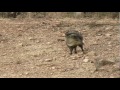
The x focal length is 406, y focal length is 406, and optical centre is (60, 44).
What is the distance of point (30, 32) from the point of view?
27.9ft

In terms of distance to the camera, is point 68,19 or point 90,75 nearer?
point 90,75

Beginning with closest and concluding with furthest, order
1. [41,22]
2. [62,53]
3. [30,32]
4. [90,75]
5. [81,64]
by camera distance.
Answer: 1. [90,75]
2. [81,64]
3. [62,53]
4. [30,32]
5. [41,22]

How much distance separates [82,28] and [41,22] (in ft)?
3.32

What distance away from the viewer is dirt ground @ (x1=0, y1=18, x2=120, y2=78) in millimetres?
6410

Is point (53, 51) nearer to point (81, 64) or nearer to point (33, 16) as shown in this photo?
point (81, 64)

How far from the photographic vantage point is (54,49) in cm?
750

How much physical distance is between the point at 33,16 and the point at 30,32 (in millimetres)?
1161

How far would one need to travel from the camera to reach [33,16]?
9586mm

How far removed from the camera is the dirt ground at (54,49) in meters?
6.41

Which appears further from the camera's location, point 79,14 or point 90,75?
point 79,14

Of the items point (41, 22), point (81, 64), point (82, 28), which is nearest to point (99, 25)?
point (82, 28)

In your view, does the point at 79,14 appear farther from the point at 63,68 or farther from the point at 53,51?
the point at 63,68

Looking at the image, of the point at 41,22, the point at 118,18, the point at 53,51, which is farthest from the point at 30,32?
the point at 118,18

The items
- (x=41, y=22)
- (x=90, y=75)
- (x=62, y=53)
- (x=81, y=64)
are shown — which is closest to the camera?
(x=90, y=75)
